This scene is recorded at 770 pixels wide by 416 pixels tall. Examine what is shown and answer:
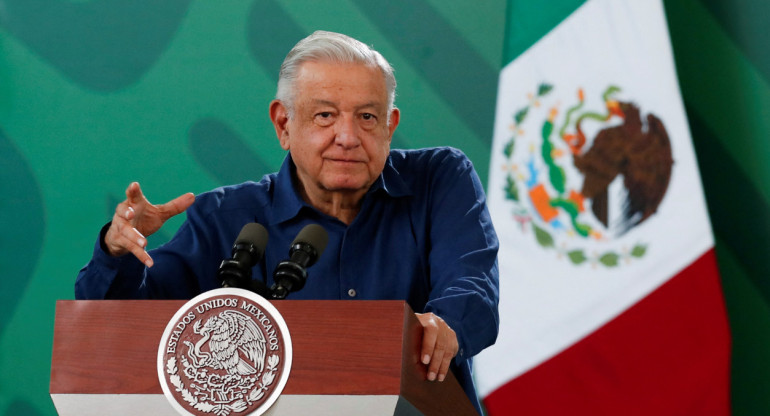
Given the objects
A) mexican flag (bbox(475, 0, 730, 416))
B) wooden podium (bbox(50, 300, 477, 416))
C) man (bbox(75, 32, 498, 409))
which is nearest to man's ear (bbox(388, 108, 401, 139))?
man (bbox(75, 32, 498, 409))

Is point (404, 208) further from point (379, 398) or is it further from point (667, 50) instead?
point (667, 50)

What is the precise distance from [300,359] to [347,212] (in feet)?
2.77

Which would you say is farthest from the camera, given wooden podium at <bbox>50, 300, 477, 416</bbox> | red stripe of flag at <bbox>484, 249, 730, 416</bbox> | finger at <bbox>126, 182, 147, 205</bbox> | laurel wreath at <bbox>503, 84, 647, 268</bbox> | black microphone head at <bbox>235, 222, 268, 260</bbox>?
laurel wreath at <bbox>503, 84, 647, 268</bbox>

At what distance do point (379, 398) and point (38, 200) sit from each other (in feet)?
8.43

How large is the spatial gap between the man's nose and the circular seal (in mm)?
621

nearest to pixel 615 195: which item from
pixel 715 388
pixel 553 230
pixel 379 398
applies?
pixel 553 230

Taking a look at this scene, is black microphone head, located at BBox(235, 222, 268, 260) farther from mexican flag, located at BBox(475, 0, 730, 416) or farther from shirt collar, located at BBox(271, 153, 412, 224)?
mexican flag, located at BBox(475, 0, 730, 416)

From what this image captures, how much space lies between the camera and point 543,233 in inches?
115

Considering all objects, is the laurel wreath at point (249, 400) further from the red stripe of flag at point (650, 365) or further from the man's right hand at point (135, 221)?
the red stripe of flag at point (650, 365)

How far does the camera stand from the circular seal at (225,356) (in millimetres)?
1257

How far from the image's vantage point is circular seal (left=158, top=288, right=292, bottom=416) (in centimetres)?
126

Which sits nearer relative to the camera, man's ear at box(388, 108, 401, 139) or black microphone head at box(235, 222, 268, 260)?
black microphone head at box(235, 222, 268, 260)

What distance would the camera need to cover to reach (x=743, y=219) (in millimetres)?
2980

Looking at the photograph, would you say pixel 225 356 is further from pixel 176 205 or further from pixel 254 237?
pixel 176 205
